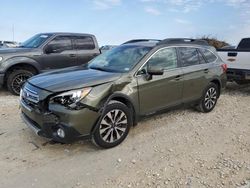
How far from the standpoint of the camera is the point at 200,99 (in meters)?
6.72

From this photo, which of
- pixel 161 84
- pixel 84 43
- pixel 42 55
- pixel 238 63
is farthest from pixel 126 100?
pixel 84 43

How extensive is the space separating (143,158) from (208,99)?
117 inches

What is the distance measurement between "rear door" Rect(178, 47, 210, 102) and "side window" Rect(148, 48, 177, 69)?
23 centimetres

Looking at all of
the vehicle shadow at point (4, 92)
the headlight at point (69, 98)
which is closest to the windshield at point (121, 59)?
the headlight at point (69, 98)

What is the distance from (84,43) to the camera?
398 inches

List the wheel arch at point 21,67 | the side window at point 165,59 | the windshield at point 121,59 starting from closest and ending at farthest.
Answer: the windshield at point 121,59 → the side window at point 165,59 → the wheel arch at point 21,67

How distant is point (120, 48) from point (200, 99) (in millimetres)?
2079

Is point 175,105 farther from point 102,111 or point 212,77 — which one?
point 102,111

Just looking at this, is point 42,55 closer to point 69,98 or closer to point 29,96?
point 29,96

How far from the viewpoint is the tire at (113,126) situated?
469 centimetres

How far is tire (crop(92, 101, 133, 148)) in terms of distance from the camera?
185 inches

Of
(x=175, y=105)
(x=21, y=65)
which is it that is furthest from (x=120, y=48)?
(x=21, y=65)

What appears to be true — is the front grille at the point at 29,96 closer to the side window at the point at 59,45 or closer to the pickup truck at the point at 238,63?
the side window at the point at 59,45

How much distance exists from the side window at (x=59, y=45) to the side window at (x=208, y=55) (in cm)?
446
